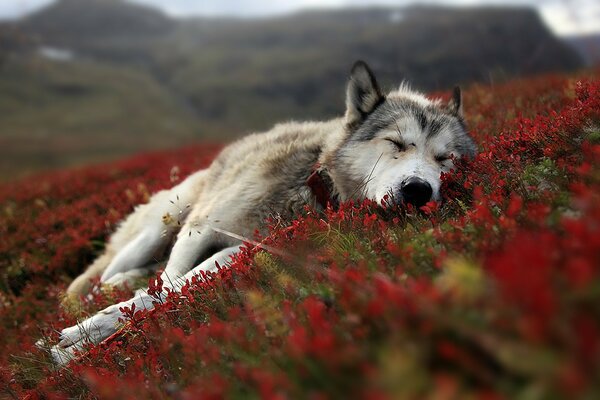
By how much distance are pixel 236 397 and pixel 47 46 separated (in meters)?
182

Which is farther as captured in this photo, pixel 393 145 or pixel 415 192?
pixel 393 145

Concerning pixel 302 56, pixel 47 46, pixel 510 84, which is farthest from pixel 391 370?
pixel 47 46

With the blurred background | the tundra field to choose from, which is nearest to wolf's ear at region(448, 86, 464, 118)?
the tundra field

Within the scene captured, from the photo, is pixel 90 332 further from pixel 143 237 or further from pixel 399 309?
pixel 399 309

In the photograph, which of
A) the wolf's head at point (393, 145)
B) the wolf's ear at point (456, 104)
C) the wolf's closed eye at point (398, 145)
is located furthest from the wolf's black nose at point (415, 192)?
the wolf's ear at point (456, 104)

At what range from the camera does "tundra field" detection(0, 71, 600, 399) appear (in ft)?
4.47

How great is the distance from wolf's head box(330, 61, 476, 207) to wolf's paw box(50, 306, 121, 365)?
2.71m

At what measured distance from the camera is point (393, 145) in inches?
206

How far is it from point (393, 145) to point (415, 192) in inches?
38.6

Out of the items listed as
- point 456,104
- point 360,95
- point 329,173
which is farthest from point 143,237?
point 456,104

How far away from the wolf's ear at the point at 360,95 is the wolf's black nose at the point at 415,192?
62.7 inches

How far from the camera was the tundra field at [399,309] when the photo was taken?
136 centimetres

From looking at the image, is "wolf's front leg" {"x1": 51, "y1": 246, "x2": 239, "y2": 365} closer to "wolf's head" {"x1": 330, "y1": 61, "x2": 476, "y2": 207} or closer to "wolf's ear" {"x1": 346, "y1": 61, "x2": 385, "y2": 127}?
"wolf's head" {"x1": 330, "y1": 61, "x2": 476, "y2": 207}

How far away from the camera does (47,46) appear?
15575cm
